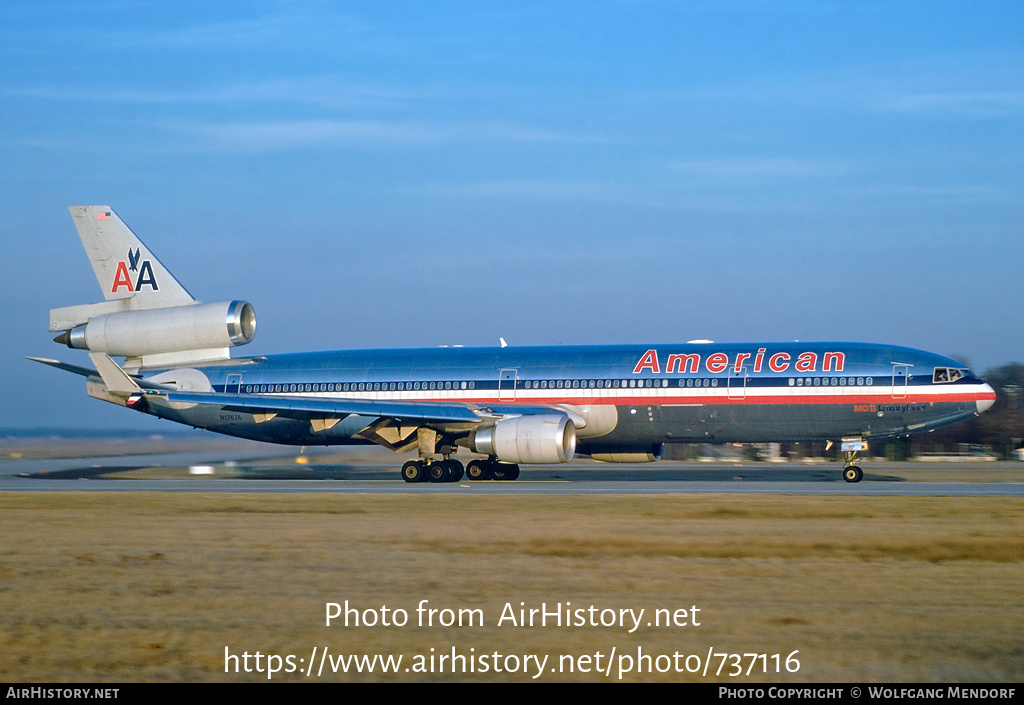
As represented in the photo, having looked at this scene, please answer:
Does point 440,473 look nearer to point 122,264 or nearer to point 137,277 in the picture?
point 137,277

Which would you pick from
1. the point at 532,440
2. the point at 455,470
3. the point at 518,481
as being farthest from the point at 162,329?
the point at 532,440

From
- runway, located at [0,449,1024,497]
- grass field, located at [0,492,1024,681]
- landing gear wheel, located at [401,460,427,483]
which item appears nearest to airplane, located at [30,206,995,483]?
landing gear wheel, located at [401,460,427,483]

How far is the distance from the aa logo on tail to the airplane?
48 mm

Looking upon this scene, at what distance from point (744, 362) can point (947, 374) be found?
A: 566 cm

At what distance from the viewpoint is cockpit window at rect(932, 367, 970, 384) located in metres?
28.5

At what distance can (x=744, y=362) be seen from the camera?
98.1 feet

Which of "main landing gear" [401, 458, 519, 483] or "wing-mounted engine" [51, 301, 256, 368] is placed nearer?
"main landing gear" [401, 458, 519, 483]

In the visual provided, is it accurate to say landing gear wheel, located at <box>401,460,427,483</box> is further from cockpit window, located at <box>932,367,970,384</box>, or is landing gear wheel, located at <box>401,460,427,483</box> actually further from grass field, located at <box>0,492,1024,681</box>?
cockpit window, located at <box>932,367,970,384</box>

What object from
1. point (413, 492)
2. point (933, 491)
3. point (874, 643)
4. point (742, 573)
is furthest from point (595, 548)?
point (933, 491)

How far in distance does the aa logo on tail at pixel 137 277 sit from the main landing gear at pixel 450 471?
1086 cm

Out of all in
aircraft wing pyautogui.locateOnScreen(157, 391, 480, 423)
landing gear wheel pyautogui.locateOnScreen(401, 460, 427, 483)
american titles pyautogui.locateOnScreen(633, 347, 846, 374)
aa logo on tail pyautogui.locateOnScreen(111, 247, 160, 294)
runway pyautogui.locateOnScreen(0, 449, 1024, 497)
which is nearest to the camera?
runway pyautogui.locateOnScreen(0, 449, 1024, 497)

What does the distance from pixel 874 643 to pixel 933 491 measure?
57.8 ft

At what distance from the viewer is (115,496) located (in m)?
24.6
